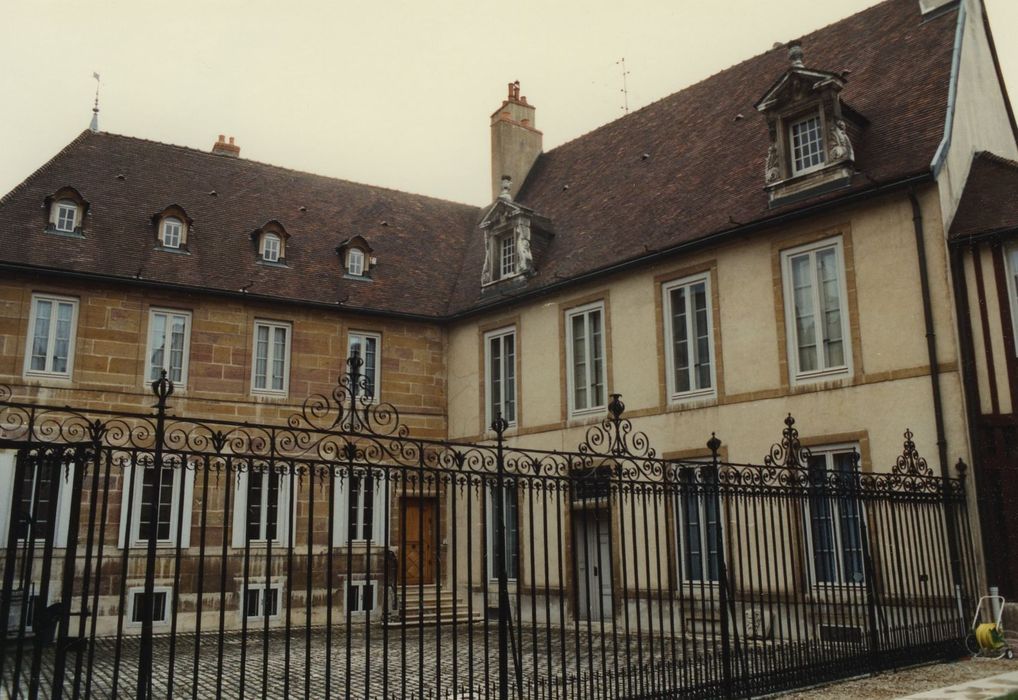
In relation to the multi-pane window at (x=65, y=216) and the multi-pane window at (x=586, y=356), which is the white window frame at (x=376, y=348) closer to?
the multi-pane window at (x=586, y=356)

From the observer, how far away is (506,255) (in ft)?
67.7

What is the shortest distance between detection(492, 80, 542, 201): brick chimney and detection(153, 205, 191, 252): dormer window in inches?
308

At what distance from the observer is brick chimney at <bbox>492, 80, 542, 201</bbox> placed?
23422 mm

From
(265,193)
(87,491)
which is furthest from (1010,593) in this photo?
(265,193)

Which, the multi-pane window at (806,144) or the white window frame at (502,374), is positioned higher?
the multi-pane window at (806,144)

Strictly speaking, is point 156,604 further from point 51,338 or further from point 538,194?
point 538,194

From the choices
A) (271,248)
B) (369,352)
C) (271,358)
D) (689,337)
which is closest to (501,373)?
(369,352)

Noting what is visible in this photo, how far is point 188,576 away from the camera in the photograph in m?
17.6

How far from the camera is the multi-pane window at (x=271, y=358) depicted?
63.4 feet

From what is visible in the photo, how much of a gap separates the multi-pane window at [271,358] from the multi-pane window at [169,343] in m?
1.42

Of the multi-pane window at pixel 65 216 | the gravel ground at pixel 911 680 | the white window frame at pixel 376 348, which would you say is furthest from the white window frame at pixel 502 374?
the gravel ground at pixel 911 680

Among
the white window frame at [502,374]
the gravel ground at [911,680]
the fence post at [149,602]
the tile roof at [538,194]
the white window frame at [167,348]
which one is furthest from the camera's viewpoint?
the white window frame at [502,374]

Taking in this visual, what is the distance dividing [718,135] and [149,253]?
11819 millimetres

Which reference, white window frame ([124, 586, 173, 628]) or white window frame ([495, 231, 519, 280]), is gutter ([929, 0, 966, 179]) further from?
white window frame ([124, 586, 173, 628])
